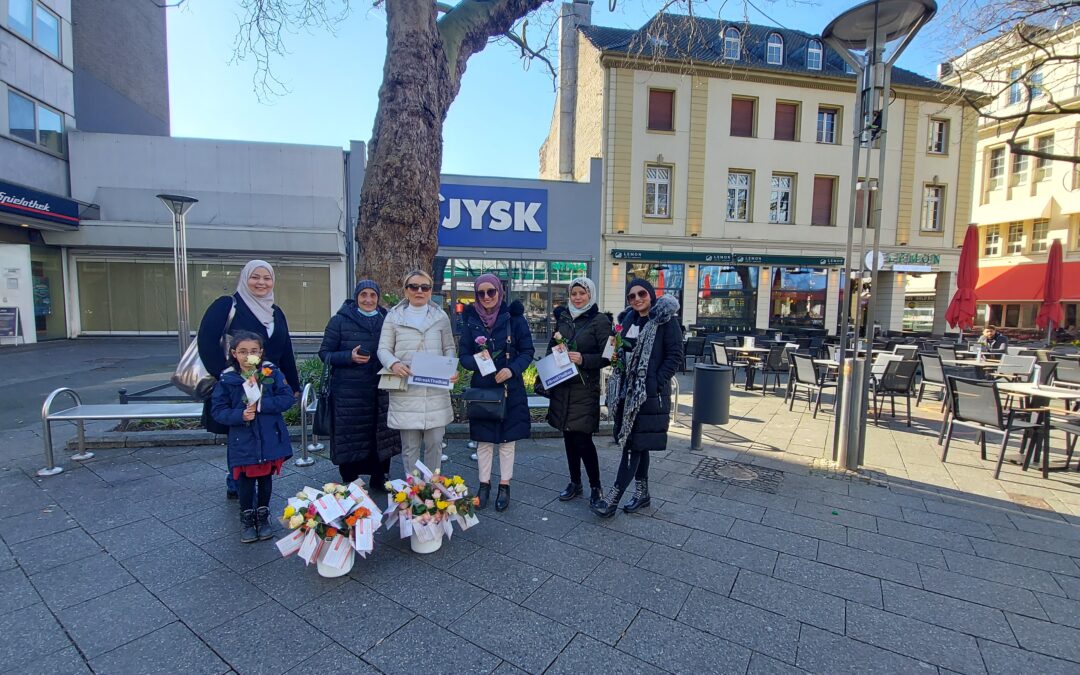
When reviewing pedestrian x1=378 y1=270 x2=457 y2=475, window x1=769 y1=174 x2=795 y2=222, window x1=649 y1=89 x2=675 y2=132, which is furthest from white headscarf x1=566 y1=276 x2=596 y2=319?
window x1=769 y1=174 x2=795 y2=222

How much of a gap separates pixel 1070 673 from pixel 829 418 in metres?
5.40

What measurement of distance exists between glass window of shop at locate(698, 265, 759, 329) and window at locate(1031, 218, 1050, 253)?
1714 cm

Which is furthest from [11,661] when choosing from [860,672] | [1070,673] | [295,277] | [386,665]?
[295,277]

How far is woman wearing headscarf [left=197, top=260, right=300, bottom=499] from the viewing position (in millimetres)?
3223

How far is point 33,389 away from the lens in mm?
8219

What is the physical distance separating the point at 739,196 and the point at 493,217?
9.74m

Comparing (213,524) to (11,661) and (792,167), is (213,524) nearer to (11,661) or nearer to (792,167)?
(11,661)

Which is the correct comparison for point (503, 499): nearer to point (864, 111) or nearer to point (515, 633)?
point (515, 633)

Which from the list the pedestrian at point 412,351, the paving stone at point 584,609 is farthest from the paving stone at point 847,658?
the pedestrian at point 412,351

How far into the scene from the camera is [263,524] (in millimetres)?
3207

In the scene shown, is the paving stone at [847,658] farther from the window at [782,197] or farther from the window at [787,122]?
the window at [787,122]

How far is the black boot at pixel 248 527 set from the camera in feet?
10.2

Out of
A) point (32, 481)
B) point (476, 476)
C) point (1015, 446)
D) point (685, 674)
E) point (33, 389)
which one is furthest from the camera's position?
point (33, 389)

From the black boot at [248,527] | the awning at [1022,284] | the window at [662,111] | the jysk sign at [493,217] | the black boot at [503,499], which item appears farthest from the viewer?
the awning at [1022,284]
